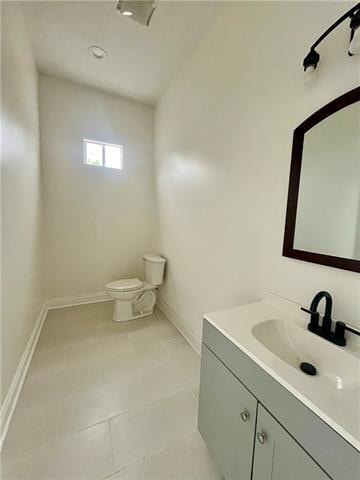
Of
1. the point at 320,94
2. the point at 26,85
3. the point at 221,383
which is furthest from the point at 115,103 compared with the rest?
the point at 221,383

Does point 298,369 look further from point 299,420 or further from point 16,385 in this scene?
point 16,385

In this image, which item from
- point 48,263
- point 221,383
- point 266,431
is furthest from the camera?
point 48,263

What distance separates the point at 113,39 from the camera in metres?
1.81

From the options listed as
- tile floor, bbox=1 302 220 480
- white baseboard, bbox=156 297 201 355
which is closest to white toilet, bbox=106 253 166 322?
white baseboard, bbox=156 297 201 355

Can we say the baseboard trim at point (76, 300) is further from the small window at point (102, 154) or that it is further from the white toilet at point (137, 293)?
the small window at point (102, 154)

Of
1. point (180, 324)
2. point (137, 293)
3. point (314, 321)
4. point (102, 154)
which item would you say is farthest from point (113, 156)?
point (314, 321)

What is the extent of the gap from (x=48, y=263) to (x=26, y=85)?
6.18 feet

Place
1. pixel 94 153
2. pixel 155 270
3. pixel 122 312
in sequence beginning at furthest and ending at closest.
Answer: pixel 94 153, pixel 155 270, pixel 122 312

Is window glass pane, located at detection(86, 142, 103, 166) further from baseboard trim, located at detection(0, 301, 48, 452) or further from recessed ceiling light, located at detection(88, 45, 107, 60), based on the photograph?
baseboard trim, located at detection(0, 301, 48, 452)

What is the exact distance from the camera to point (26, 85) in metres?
1.77

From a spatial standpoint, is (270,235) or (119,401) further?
(119,401)

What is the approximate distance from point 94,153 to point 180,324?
2.43m

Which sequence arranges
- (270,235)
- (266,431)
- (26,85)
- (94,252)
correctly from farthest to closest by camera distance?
(94,252)
(26,85)
(270,235)
(266,431)

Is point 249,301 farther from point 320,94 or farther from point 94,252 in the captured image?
point 94,252
